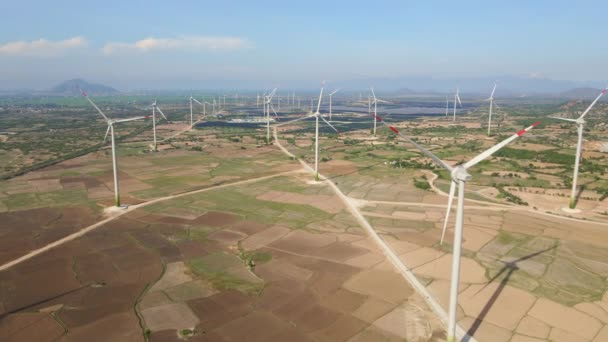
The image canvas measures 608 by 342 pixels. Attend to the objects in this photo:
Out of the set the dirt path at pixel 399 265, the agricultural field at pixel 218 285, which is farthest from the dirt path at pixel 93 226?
the dirt path at pixel 399 265

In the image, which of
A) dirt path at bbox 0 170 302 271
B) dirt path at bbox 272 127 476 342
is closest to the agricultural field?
dirt path at bbox 272 127 476 342

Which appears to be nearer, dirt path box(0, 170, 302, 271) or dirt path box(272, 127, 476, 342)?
dirt path box(272, 127, 476, 342)

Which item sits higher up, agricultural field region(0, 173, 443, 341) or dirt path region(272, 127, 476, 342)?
dirt path region(272, 127, 476, 342)

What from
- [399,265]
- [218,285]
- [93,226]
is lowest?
[93,226]

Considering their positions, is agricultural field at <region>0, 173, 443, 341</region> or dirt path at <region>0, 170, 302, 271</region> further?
dirt path at <region>0, 170, 302, 271</region>

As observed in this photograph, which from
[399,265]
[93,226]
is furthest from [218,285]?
[93,226]

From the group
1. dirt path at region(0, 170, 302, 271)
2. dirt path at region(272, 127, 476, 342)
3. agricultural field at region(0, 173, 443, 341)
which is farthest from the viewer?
dirt path at region(0, 170, 302, 271)

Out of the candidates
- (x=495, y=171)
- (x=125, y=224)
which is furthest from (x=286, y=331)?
(x=495, y=171)

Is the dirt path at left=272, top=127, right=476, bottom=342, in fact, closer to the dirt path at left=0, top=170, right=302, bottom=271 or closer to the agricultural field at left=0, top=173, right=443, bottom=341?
the agricultural field at left=0, top=173, right=443, bottom=341

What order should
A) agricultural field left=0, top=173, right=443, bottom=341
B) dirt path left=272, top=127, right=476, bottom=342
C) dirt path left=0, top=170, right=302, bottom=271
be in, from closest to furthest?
1. agricultural field left=0, top=173, right=443, bottom=341
2. dirt path left=272, top=127, right=476, bottom=342
3. dirt path left=0, top=170, right=302, bottom=271

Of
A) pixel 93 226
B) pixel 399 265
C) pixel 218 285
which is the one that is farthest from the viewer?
pixel 93 226

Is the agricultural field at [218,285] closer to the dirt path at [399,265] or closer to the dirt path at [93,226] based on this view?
the dirt path at [399,265]

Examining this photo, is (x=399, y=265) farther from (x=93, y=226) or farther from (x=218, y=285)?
(x=93, y=226)
